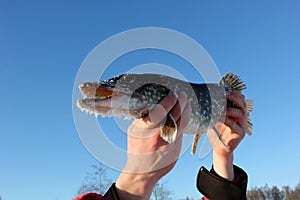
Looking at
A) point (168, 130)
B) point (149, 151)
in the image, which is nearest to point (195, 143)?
point (168, 130)

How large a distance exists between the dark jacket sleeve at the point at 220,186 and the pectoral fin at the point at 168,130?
858mm

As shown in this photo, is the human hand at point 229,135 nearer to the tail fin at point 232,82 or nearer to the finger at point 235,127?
the finger at point 235,127

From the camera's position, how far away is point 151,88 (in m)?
3.49

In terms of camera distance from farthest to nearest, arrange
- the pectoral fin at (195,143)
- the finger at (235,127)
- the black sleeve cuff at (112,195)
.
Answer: the pectoral fin at (195,143) < the finger at (235,127) < the black sleeve cuff at (112,195)

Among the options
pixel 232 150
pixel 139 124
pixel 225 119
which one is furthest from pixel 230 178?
pixel 139 124

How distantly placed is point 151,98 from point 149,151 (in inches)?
29.5

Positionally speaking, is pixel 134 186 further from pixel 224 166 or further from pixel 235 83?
pixel 235 83

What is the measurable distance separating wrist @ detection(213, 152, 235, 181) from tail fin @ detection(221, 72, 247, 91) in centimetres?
130

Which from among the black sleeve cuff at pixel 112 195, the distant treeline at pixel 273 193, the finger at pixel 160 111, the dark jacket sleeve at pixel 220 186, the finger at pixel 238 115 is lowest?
the black sleeve cuff at pixel 112 195

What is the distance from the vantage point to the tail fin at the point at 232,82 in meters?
4.67

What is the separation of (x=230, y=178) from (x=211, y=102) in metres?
1.00

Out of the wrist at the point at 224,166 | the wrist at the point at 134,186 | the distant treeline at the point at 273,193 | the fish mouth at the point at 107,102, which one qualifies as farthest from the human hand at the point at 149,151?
the distant treeline at the point at 273,193

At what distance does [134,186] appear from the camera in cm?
252

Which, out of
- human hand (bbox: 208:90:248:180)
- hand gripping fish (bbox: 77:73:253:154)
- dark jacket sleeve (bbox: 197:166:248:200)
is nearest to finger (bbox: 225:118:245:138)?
human hand (bbox: 208:90:248:180)
